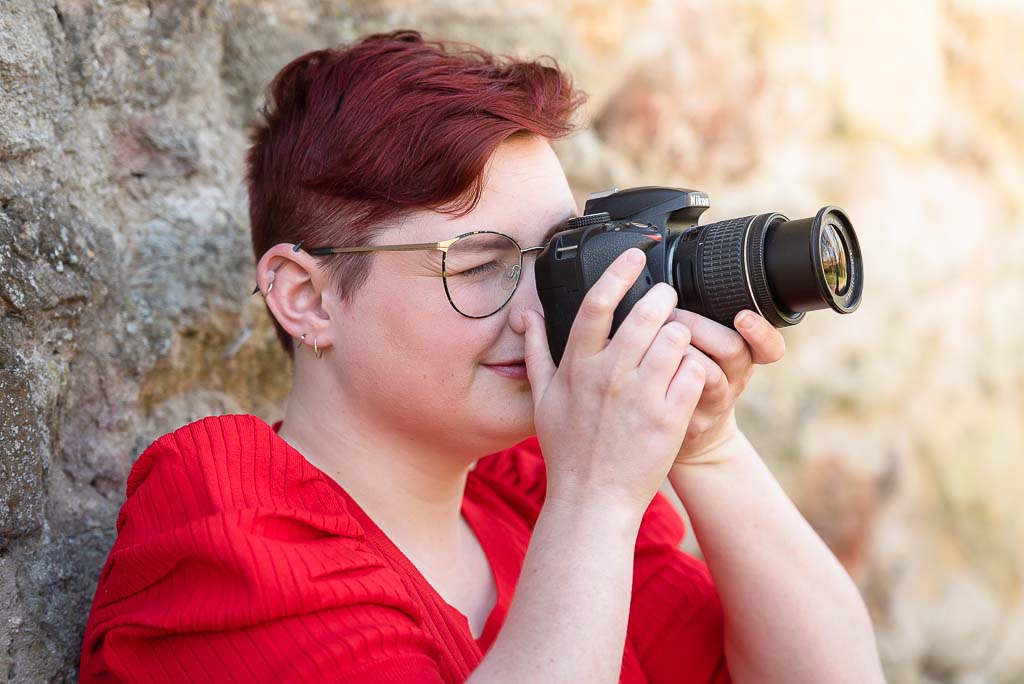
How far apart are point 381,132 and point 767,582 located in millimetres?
724

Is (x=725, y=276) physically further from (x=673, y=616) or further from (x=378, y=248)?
(x=673, y=616)

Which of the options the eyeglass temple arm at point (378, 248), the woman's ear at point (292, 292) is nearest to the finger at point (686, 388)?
the eyeglass temple arm at point (378, 248)

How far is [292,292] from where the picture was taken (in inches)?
47.1

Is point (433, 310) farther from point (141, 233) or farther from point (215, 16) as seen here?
point (215, 16)

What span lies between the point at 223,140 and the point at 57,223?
36cm

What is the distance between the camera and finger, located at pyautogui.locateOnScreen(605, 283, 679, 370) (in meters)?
0.95

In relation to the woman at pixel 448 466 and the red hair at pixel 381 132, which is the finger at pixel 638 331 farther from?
the red hair at pixel 381 132

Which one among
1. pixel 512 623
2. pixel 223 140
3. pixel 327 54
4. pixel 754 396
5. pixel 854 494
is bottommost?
pixel 854 494

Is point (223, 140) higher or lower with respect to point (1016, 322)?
higher

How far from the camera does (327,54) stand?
1263 millimetres

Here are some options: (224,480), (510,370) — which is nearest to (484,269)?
(510,370)

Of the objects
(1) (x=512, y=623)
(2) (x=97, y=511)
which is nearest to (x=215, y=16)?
(2) (x=97, y=511)

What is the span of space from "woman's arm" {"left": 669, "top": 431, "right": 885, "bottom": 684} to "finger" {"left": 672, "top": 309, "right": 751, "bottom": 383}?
26 centimetres

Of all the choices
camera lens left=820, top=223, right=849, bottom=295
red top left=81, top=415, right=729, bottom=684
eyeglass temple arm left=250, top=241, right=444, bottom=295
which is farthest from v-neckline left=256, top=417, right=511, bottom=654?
camera lens left=820, top=223, right=849, bottom=295
